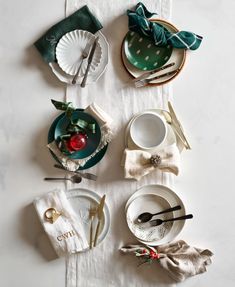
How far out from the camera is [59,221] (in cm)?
122

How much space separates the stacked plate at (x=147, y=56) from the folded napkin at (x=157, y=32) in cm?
2

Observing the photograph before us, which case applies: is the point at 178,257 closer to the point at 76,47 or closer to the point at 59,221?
the point at 59,221

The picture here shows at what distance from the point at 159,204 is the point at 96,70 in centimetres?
39

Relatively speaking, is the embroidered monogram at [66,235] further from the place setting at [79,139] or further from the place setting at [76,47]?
the place setting at [76,47]

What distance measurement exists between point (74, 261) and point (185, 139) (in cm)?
42

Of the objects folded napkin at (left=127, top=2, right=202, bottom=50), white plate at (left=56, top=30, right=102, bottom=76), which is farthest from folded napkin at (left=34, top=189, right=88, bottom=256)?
folded napkin at (left=127, top=2, right=202, bottom=50)

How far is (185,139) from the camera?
1.23 metres

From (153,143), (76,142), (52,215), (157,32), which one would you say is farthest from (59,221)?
(157,32)

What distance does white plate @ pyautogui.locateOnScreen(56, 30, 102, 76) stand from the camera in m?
1.25

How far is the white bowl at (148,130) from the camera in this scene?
1222 millimetres

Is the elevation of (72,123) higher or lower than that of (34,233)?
higher

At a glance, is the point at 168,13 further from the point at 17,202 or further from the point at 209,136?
the point at 17,202

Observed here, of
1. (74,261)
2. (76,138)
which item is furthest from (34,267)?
(76,138)

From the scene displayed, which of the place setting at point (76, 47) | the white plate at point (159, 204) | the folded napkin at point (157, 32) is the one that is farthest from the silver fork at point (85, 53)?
the white plate at point (159, 204)
